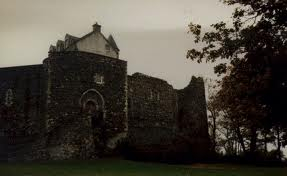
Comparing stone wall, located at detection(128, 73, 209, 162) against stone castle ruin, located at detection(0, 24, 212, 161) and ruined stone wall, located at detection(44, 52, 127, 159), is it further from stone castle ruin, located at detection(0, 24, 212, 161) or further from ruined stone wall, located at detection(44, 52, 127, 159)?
ruined stone wall, located at detection(44, 52, 127, 159)

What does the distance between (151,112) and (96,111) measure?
8.86 m

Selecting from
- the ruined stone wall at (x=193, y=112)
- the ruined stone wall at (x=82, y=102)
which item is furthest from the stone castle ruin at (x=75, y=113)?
the ruined stone wall at (x=193, y=112)

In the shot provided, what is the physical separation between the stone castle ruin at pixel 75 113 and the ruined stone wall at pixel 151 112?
0.12 metres

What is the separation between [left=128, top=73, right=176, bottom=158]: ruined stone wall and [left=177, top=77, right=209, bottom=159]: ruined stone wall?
1409 mm

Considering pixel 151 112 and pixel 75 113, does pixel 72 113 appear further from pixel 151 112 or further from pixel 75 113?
pixel 151 112

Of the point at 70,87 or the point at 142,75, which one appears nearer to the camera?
→ the point at 70,87

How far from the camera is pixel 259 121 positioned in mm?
33312

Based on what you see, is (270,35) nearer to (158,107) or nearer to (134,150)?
(134,150)

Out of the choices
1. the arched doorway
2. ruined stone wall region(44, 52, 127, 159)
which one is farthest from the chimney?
the arched doorway

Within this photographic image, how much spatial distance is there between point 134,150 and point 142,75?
1046cm

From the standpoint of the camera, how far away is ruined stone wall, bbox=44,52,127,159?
35562mm

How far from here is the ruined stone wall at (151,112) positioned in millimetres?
44500

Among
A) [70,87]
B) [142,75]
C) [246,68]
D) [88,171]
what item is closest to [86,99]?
[70,87]

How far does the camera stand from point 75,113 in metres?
38.5
